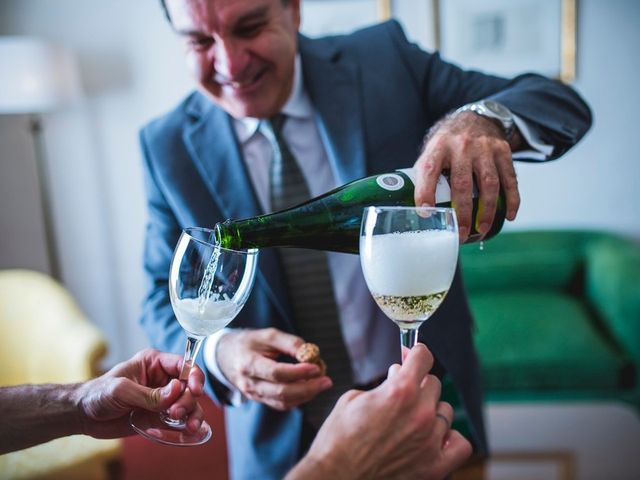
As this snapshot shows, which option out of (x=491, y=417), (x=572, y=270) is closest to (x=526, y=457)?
(x=491, y=417)

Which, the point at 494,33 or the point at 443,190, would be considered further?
the point at 494,33

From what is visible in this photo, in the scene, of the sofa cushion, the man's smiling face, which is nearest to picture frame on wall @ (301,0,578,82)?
the sofa cushion

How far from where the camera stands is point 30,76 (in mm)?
2383

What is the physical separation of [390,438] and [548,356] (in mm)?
1841

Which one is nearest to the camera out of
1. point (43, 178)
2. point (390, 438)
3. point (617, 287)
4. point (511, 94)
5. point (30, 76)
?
point (390, 438)

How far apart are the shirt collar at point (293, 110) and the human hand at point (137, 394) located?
1.54ft

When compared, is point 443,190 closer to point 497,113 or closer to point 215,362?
point 497,113

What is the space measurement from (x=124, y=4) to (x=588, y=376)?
107 inches

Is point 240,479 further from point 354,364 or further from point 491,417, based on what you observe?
point 491,417

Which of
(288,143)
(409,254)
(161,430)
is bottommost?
(161,430)

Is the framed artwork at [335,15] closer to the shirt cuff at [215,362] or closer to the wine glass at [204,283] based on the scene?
the shirt cuff at [215,362]

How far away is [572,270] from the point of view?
2.73 metres

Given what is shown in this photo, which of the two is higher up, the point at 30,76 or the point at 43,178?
the point at 30,76

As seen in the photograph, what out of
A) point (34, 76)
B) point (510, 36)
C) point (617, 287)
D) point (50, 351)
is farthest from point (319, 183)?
point (510, 36)
